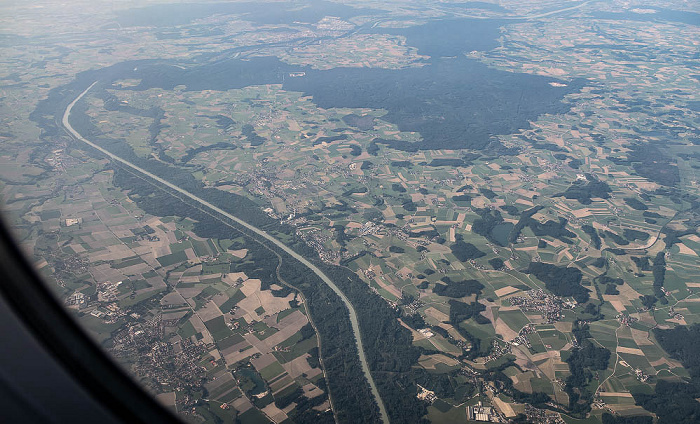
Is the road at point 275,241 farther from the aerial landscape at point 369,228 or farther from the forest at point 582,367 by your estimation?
the forest at point 582,367

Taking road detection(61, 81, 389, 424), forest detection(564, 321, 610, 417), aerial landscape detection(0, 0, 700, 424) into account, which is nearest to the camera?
forest detection(564, 321, 610, 417)

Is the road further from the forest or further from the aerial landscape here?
the forest

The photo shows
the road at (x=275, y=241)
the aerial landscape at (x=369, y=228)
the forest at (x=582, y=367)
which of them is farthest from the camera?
the road at (x=275, y=241)

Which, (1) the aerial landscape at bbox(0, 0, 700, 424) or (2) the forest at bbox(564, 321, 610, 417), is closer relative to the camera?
(2) the forest at bbox(564, 321, 610, 417)

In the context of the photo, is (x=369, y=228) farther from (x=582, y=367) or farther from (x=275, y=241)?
(x=582, y=367)

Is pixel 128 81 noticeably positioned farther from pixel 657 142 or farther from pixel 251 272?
pixel 657 142

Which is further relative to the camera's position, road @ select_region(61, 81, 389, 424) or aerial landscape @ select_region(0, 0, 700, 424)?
road @ select_region(61, 81, 389, 424)

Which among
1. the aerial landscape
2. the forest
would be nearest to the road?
the aerial landscape

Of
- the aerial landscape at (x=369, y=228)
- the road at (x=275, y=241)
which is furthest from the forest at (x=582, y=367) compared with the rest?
the road at (x=275, y=241)

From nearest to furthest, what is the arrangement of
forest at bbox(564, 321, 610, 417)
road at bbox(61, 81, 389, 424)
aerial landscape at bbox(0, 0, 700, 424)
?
forest at bbox(564, 321, 610, 417), aerial landscape at bbox(0, 0, 700, 424), road at bbox(61, 81, 389, 424)
